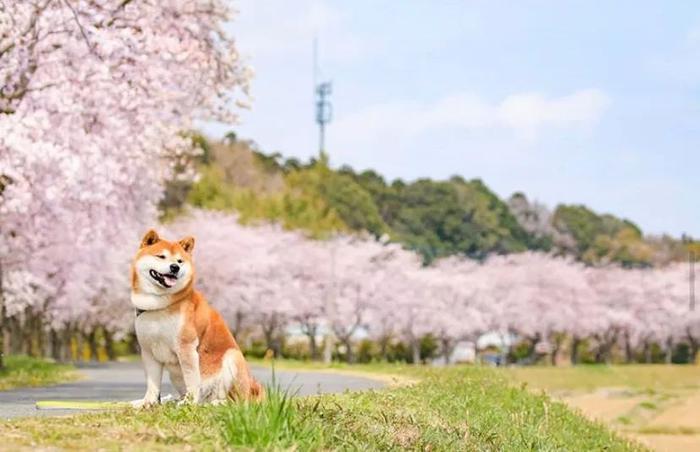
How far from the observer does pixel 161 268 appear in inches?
427

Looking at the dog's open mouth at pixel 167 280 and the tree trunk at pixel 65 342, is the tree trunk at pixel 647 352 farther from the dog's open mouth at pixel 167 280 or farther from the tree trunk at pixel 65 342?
the dog's open mouth at pixel 167 280

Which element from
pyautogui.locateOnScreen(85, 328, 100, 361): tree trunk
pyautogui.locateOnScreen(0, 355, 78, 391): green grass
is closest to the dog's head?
pyautogui.locateOnScreen(0, 355, 78, 391): green grass

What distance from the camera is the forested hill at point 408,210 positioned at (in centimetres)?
7506

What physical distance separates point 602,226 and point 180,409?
116979 millimetres

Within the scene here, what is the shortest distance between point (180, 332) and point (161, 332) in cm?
20

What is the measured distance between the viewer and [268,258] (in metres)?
60.7

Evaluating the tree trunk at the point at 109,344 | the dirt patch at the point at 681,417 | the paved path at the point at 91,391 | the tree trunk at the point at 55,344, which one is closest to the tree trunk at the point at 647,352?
the dirt patch at the point at 681,417

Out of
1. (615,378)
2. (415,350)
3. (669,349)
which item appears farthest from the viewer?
(669,349)

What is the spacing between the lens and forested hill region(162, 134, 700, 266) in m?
75.1

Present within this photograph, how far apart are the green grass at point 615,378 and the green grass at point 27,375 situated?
2235cm

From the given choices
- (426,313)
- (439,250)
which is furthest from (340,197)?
(426,313)

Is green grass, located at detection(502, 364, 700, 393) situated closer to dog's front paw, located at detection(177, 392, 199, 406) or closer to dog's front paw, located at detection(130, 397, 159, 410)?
dog's front paw, located at detection(130, 397, 159, 410)

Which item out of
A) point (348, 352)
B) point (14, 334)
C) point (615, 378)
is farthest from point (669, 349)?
point (14, 334)

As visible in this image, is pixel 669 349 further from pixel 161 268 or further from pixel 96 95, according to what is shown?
pixel 161 268
